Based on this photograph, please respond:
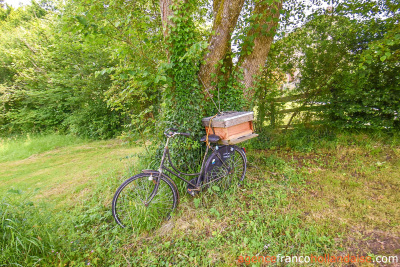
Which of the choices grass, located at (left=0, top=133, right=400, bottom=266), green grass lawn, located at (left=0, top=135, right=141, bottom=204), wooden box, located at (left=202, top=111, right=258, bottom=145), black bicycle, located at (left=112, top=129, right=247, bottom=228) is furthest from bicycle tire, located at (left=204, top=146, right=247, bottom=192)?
green grass lawn, located at (left=0, top=135, right=141, bottom=204)

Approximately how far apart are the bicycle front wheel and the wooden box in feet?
3.52

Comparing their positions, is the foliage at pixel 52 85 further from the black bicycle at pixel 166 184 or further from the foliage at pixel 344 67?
the foliage at pixel 344 67

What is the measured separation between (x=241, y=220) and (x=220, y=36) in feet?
10.3

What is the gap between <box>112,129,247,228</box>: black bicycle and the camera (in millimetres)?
2611

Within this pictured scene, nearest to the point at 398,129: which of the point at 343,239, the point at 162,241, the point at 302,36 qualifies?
the point at 302,36

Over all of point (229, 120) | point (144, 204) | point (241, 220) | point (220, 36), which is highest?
point (220, 36)

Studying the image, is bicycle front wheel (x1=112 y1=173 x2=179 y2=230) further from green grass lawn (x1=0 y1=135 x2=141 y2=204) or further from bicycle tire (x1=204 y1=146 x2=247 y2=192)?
green grass lawn (x1=0 y1=135 x2=141 y2=204)

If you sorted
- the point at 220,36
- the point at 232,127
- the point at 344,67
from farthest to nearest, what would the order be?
the point at 344,67 < the point at 220,36 < the point at 232,127

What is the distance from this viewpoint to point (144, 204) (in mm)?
2645

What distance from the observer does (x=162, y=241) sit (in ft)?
7.93

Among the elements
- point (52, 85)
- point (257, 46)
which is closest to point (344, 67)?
point (257, 46)

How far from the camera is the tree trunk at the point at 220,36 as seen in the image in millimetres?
3396

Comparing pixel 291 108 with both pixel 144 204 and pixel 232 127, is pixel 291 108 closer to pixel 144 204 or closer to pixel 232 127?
pixel 232 127

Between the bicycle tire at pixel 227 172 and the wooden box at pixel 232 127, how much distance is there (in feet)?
1.15
